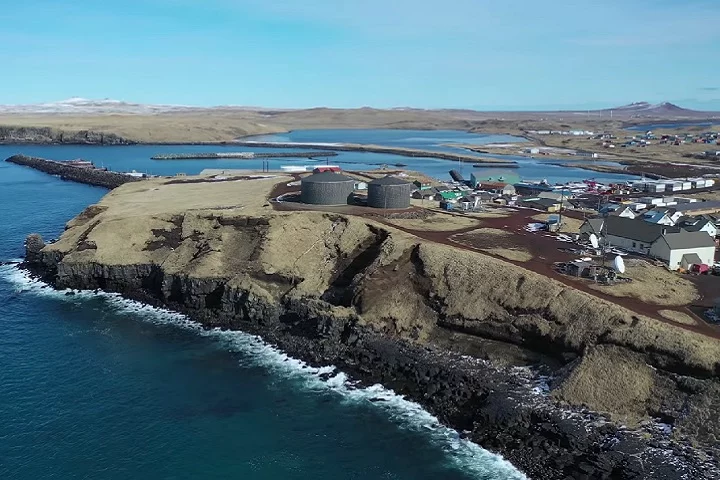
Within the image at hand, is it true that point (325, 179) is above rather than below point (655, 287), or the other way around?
above

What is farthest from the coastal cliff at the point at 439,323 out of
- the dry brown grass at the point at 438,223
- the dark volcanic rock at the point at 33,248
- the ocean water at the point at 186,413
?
the dry brown grass at the point at 438,223

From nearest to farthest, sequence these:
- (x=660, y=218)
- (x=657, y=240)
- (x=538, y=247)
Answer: (x=657, y=240) → (x=538, y=247) → (x=660, y=218)

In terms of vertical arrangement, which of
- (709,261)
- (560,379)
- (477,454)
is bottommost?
(477,454)

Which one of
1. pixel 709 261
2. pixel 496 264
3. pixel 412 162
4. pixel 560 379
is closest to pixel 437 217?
pixel 496 264

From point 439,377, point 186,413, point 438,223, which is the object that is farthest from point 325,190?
point 186,413

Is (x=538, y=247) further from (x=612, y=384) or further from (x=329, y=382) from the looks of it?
(x=329, y=382)

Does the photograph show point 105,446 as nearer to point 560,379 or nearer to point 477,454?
point 477,454

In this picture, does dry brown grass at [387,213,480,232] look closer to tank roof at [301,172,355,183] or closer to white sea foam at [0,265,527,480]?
tank roof at [301,172,355,183]
